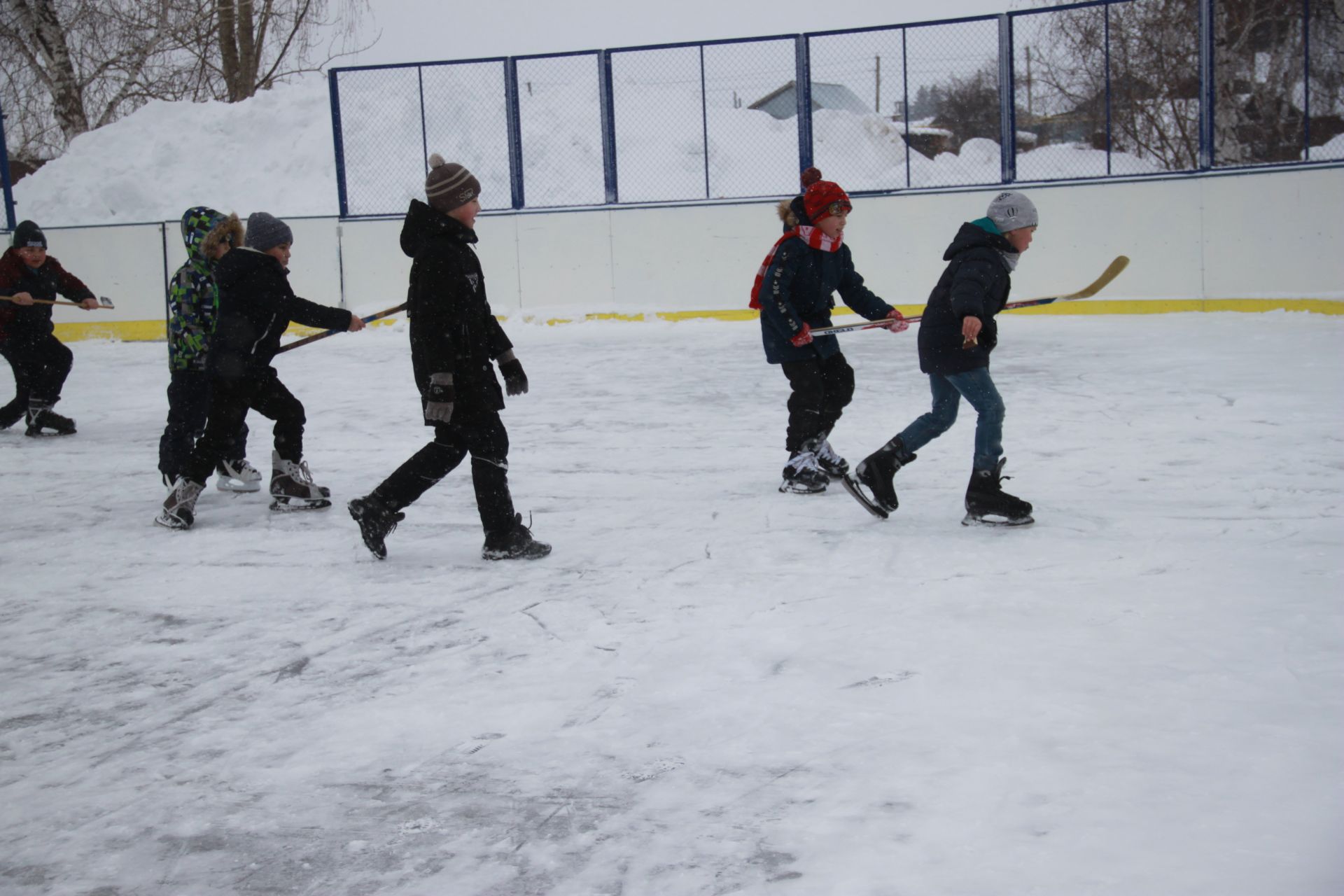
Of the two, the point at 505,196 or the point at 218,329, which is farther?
the point at 505,196

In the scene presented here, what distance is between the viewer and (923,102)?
11.6 meters

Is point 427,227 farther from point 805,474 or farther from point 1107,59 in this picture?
point 1107,59

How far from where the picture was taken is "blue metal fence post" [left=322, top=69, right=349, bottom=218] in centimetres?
1238

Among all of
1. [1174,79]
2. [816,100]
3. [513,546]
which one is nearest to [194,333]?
[513,546]

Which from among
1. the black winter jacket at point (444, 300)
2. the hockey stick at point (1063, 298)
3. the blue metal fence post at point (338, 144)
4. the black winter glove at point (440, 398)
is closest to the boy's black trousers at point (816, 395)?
the hockey stick at point (1063, 298)

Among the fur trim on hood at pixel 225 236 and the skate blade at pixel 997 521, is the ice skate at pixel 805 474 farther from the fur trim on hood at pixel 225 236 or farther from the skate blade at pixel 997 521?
the fur trim on hood at pixel 225 236

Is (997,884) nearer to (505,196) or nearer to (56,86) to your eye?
(505,196)

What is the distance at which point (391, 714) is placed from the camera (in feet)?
9.30

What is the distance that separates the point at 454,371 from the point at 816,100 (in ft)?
28.2

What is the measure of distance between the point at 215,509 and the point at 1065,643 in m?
3.54

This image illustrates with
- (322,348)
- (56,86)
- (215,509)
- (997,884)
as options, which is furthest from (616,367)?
(56,86)

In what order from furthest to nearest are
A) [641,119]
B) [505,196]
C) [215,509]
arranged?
[505,196]
[641,119]
[215,509]

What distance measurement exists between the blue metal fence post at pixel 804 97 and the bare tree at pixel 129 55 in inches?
410

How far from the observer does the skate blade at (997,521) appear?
14.0 ft
